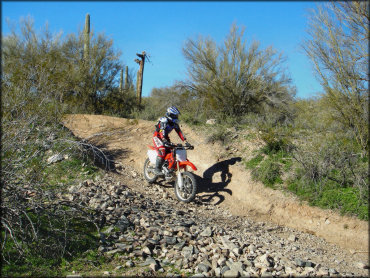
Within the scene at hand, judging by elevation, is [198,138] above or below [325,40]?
below

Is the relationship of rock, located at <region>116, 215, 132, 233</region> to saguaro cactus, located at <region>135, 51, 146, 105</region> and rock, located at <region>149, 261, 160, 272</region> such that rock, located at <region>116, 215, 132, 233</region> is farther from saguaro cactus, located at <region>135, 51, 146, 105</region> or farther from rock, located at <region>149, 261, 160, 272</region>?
saguaro cactus, located at <region>135, 51, 146, 105</region>

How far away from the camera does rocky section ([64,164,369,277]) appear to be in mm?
4633

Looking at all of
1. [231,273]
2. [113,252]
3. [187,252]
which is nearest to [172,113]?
[187,252]

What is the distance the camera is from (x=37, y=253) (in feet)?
A: 14.1

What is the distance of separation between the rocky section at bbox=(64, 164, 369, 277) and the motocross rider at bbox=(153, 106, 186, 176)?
1102 mm

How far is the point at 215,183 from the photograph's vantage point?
29.0 ft

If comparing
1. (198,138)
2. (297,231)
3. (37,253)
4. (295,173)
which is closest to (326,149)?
(295,173)

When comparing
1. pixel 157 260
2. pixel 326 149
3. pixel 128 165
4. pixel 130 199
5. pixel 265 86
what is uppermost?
pixel 265 86

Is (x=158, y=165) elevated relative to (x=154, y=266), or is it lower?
elevated

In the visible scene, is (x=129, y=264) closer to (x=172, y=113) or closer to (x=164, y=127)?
(x=164, y=127)

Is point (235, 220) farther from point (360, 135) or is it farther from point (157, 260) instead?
point (360, 135)

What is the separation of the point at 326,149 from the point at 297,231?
268 centimetres

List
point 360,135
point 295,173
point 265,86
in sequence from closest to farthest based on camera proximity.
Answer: point 295,173 < point 360,135 < point 265,86

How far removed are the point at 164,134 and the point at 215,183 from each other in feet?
7.01
